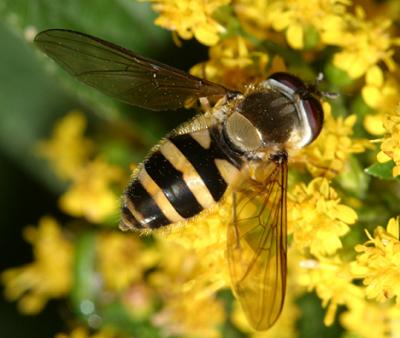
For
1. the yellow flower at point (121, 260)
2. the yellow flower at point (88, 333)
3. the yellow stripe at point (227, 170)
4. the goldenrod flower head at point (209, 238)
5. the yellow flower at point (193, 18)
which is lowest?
the yellow flower at point (88, 333)

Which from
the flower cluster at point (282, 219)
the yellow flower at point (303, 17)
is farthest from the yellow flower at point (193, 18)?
the yellow flower at point (303, 17)

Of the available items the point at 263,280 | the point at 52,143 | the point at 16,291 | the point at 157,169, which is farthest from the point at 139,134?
the point at 263,280

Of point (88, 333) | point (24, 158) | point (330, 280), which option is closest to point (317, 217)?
point (330, 280)

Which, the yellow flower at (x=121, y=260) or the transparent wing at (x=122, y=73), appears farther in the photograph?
the yellow flower at (x=121, y=260)

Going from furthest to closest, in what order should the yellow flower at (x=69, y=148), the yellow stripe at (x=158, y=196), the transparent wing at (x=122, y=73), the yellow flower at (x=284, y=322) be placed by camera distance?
the yellow flower at (x=69, y=148)
the yellow flower at (x=284, y=322)
the transparent wing at (x=122, y=73)
the yellow stripe at (x=158, y=196)

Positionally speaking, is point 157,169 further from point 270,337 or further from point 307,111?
point 270,337

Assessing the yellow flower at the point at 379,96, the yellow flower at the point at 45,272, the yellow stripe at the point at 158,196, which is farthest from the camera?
the yellow flower at the point at 45,272

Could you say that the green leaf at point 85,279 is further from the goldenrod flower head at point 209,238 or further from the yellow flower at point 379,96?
the yellow flower at point 379,96

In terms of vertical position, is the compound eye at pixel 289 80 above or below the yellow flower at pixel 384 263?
above
